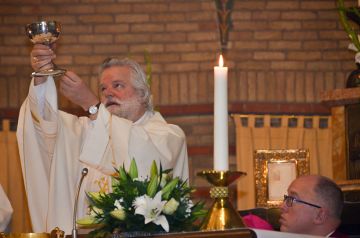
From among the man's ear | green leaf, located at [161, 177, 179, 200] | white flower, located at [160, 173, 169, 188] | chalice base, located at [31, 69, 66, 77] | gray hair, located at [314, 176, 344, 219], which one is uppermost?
chalice base, located at [31, 69, 66, 77]

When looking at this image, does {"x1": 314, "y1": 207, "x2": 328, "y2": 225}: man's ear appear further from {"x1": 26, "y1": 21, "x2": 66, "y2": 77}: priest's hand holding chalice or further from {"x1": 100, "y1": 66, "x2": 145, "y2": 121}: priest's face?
{"x1": 100, "y1": 66, "x2": 145, "y2": 121}: priest's face

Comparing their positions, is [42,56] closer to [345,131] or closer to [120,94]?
[120,94]

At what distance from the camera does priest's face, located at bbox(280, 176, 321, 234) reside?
12.7ft

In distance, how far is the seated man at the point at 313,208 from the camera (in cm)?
389

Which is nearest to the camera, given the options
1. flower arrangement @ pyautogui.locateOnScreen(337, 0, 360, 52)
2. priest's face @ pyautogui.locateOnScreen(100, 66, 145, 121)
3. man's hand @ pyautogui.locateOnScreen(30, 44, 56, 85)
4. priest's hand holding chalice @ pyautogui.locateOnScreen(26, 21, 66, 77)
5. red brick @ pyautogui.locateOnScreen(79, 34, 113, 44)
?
priest's hand holding chalice @ pyautogui.locateOnScreen(26, 21, 66, 77)

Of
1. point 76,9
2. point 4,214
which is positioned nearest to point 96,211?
point 4,214

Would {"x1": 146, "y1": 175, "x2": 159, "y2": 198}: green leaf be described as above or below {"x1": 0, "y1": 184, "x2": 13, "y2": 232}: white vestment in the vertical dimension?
above

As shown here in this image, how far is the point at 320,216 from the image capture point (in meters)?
3.91

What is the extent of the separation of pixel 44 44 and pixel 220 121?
1.70 meters

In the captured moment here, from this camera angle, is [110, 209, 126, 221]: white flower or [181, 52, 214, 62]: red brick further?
[181, 52, 214, 62]: red brick

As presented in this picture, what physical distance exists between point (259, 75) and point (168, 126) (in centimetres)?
317

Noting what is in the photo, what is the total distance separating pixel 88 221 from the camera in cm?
311

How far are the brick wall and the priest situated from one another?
324cm

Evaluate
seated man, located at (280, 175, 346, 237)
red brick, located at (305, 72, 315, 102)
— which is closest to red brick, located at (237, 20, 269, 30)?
red brick, located at (305, 72, 315, 102)
